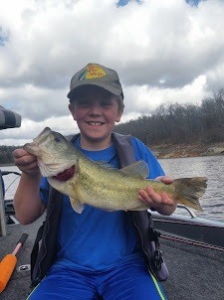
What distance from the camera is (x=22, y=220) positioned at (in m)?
3.15

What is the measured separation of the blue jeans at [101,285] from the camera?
2652 mm

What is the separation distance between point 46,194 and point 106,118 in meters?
0.89

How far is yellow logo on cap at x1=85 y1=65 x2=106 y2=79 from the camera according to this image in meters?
3.09

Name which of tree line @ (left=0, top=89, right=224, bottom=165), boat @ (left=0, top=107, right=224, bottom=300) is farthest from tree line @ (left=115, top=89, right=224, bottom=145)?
boat @ (left=0, top=107, right=224, bottom=300)

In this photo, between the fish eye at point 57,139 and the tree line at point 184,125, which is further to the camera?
the tree line at point 184,125

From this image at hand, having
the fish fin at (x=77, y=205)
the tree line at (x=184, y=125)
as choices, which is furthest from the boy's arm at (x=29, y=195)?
the tree line at (x=184, y=125)

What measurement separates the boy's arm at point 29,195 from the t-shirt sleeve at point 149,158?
979 mm

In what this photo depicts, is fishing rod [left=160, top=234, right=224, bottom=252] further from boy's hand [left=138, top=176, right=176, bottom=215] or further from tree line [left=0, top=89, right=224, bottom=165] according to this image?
tree line [left=0, top=89, right=224, bottom=165]

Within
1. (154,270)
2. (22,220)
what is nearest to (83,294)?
(154,270)

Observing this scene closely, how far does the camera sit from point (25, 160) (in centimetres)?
266

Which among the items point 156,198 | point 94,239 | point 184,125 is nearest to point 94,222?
point 94,239

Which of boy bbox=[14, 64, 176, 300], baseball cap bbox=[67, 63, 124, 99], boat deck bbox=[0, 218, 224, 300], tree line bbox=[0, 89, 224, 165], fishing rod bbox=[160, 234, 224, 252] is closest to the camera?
boy bbox=[14, 64, 176, 300]

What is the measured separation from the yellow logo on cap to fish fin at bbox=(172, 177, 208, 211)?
115cm

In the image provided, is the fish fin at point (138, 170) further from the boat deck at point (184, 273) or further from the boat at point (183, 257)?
the boat deck at point (184, 273)
